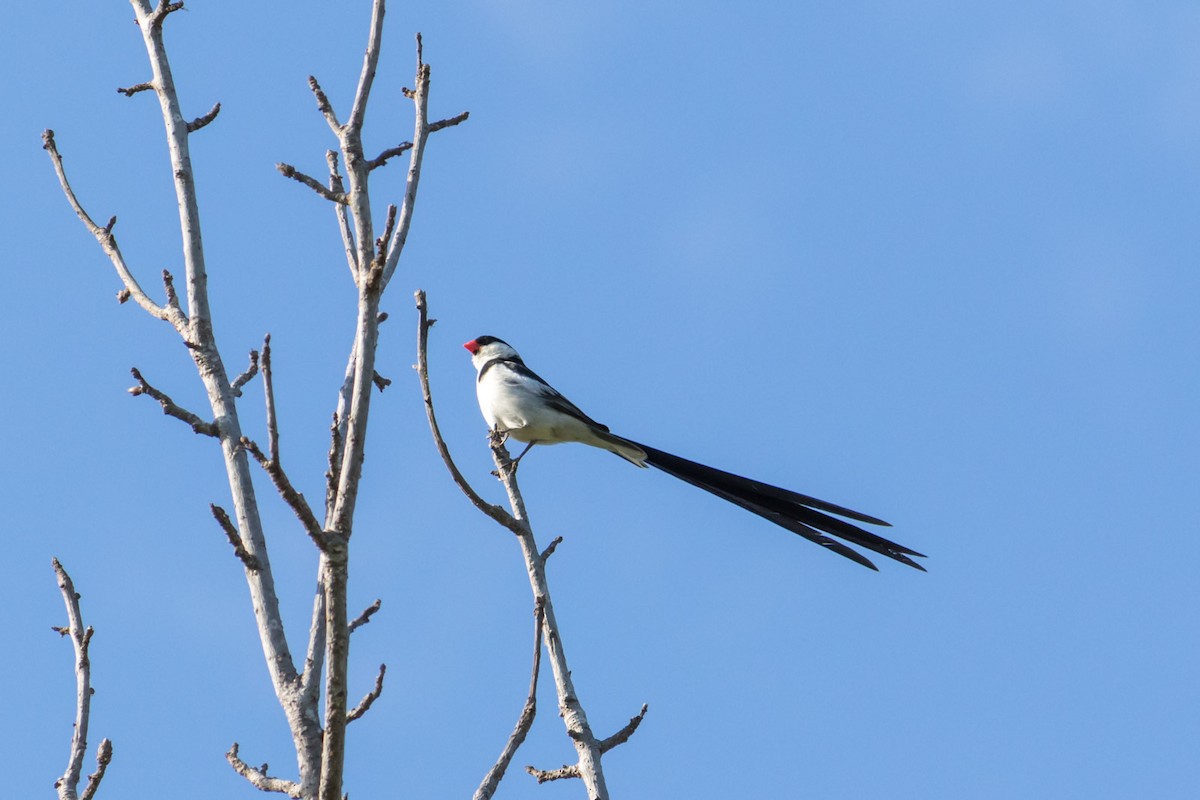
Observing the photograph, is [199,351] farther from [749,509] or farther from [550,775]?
[749,509]

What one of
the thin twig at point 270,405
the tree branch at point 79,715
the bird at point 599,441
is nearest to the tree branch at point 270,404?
the thin twig at point 270,405

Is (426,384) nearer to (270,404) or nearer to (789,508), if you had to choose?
(270,404)

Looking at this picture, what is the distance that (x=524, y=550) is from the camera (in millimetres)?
3752

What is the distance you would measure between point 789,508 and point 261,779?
2.47 meters

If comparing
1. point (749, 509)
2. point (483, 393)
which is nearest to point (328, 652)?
point (749, 509)

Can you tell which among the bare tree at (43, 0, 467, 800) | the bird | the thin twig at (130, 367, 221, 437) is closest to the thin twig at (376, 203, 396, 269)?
the bare tree at (43, 0, 467, 800)

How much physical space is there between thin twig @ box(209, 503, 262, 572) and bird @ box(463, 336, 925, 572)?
6.49 feet

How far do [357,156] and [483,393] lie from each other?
120 inches

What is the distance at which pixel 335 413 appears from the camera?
261cm

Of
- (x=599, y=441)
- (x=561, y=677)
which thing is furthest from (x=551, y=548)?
(x=599, y=441)

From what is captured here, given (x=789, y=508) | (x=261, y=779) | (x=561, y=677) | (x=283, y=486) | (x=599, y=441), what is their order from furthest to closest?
(x=599, y=441) → (x=789, y=508) → (x=561, y=677) → (x=261, y=779) → (x=283, y=486)

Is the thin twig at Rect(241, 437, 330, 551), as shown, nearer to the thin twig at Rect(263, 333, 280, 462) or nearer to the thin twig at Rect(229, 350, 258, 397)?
the thin twig at Rect(263, 333, 280, 462)

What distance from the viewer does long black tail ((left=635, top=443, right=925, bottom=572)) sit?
14.5 ft

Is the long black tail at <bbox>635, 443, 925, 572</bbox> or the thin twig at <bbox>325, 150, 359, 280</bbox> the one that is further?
the long black tail at <bbox>635, 443, 925, 572</bbox>
